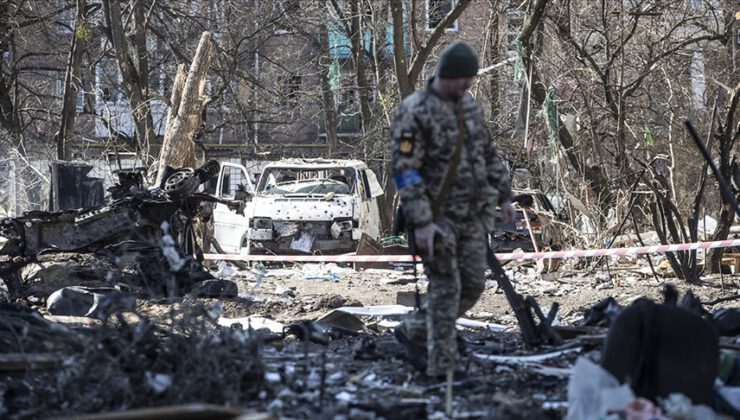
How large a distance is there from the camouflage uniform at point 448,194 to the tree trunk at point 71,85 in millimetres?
15990

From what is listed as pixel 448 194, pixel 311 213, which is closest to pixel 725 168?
pixel 311 213

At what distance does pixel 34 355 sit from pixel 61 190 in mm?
10853

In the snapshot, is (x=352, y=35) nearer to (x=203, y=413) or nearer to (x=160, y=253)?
(x=160, y=253)

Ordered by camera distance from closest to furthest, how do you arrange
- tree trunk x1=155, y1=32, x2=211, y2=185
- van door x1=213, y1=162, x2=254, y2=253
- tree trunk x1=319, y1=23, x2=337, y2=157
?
tree trunk x1=155, y1=32, x2=211, y2=185, van door x1=213, y1=162, x2=254, y2=253, tree trunk x1=319, y1=23, x2=337, y2=157

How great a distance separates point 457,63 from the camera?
5492 mm

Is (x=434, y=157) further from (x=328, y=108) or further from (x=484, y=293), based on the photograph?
(x=328, y=108)

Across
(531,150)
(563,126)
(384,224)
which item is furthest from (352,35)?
(563,126)

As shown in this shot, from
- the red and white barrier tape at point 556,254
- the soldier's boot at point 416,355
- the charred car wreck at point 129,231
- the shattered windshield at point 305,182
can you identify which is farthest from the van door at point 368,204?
the soldier's boot at point 416,355

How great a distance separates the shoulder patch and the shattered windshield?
503 inches

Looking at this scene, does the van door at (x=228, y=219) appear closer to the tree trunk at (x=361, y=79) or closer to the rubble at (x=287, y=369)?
the tree trunk at (x=361, y=79)

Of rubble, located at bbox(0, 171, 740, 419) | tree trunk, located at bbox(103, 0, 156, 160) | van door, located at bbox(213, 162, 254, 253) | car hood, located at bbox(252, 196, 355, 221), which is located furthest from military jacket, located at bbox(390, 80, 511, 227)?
tree trunk, located at bbox(103, 0, 156, 160)

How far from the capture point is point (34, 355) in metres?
5.71

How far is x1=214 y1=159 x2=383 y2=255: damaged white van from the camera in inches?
695

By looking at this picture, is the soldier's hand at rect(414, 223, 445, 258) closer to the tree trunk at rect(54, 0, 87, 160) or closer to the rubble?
the rubble
